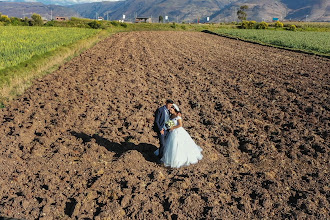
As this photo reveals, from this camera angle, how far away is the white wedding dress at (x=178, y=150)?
6.85 meters

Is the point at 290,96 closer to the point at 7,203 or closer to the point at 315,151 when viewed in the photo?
the point at 315,151

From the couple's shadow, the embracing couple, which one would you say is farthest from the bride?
the couple's shadow

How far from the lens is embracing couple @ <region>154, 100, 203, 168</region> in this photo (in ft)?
22.2

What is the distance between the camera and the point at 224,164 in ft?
24.0

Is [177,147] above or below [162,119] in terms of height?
below

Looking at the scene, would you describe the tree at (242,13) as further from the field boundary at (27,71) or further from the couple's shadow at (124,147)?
the couple's shadow at (124,147)

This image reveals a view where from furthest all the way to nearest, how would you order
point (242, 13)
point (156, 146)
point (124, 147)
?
point (242, 13)
point (156, 146)
point (124, 147)

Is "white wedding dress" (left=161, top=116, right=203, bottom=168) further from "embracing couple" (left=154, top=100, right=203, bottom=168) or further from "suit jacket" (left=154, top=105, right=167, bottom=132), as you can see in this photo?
"suit jacket" (left=154, top=105, right=167, bottom=132)

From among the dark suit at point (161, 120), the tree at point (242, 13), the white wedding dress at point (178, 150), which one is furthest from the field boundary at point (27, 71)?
the tree at point (242, 13)

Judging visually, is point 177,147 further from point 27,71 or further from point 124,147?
point 27,71

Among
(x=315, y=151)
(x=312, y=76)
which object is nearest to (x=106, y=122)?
(x=315, y=151)

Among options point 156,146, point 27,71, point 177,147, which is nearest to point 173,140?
point 177,147

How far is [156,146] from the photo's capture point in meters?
8.30

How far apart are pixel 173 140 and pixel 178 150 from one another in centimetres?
25
